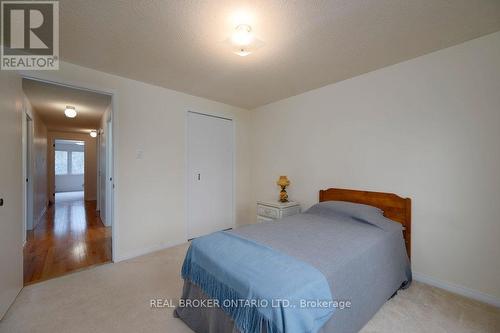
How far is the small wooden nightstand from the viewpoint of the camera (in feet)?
10.2

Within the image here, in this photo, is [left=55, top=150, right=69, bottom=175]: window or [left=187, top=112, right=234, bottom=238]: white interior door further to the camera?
[left=55, top=150, right=69, bottom=175]: window

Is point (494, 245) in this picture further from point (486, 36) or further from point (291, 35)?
point (291, 35)

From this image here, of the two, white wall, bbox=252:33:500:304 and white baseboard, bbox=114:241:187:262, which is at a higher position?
white wall, bbox=252:33:500:304

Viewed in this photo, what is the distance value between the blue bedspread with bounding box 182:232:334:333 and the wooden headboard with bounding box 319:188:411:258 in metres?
1.59

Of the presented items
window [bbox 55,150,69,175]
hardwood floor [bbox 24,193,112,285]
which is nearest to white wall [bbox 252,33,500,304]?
hardwood floor [bbox 24,193,112,285]

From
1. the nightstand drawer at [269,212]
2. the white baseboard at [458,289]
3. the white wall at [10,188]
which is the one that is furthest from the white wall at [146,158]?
the white baseboard at [458,289]

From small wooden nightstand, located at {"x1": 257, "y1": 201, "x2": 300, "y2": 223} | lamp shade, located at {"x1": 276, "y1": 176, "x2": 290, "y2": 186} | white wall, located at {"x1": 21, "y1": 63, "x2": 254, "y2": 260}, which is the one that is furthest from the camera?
lamp shade, located at {"x1": 276, "y1": 176, "x2": 290, "y2": 186}

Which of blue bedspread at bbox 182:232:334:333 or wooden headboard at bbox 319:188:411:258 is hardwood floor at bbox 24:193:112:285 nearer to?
blue bedspread at bbox 182:232:334:333

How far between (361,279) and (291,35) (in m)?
1.97

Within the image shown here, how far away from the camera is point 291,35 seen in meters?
1.85

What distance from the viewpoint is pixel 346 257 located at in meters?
1.50

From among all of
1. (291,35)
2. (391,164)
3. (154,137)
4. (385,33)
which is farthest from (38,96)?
(391,164)

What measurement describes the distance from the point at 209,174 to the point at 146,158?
105 cm

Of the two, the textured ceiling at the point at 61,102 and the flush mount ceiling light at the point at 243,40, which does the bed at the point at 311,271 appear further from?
the textured ceiling at the point at 61,102
